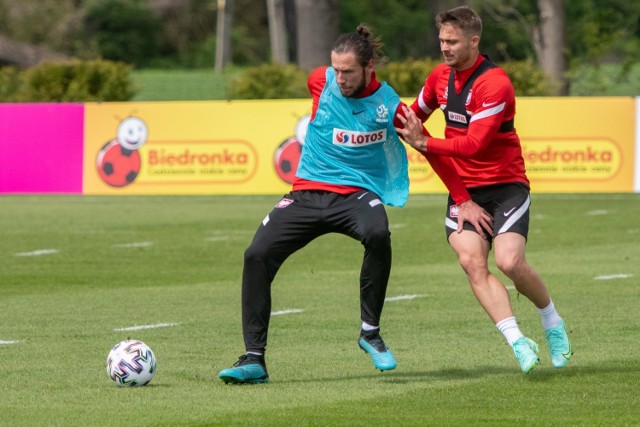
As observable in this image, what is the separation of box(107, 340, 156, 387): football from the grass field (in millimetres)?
100

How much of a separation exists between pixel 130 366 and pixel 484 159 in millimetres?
2340

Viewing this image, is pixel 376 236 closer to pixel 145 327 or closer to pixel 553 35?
pixel 145 327

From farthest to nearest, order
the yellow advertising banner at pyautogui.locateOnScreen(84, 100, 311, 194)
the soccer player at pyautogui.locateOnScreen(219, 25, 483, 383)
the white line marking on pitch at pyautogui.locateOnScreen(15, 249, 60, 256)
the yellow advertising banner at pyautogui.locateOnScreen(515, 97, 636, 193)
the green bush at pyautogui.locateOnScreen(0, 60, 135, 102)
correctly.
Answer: the green bush at pyautogui.locateOnScreen(0, 60, 135, 102), the yellow advertising banner at pyautogui.locateOnScreen(84, 100, 311, 194), the yellow advertising banner at pyautogui.locateOnScreen(515, 97, 636, 193), the white line marking on pitch at pyautogui.locateOnScreen(15, 249, 60, 256), the soccer player at pyautogui.locateOnScreen(219, 25, 483, 383)

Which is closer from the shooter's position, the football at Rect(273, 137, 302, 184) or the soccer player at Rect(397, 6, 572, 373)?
the soccer player at Rect(397, 6, 572, 373)

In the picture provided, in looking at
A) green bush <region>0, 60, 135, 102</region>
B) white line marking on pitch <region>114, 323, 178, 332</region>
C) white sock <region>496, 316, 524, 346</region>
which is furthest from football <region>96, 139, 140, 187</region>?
white sock <region>496, 316, 524, 346</region>

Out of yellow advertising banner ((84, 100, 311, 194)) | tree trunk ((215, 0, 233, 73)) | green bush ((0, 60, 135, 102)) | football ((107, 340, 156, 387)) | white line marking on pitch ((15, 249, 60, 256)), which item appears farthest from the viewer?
tree trunk ((215, 0, 233, 73))

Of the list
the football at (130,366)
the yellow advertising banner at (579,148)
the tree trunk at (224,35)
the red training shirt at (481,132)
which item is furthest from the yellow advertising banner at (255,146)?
the tree trunk at (224,35)

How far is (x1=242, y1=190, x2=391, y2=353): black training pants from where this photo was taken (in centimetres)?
828

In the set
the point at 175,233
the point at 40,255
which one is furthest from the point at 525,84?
the point at 40,255

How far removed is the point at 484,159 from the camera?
8484 mm

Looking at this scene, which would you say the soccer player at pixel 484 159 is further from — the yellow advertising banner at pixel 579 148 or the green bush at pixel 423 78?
the green bush at pixel 423 78

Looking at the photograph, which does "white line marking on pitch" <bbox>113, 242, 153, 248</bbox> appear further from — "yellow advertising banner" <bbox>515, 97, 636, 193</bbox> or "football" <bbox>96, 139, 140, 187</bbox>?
"yellow advertising banner" <bbox>515, 97, 636, 193</bbox>

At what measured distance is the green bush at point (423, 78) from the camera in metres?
29.2

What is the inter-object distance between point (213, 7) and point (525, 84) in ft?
146
